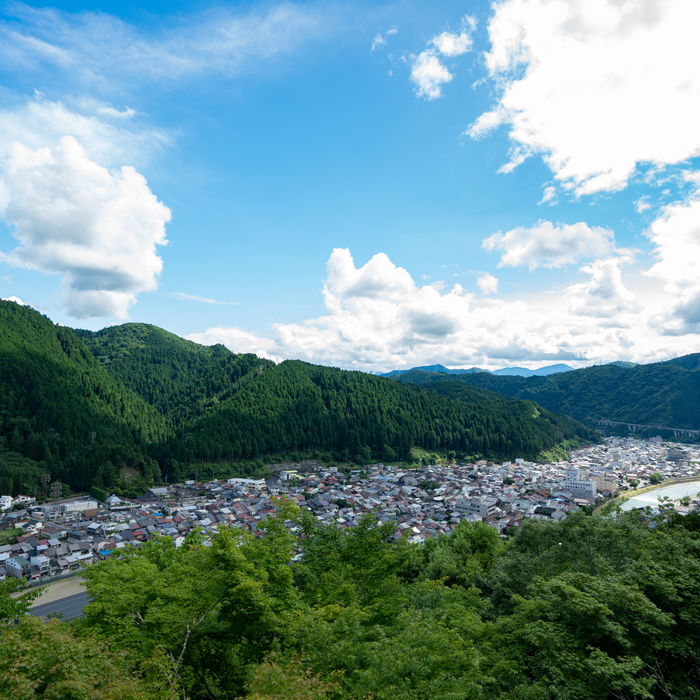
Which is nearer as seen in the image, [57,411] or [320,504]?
[320,504]

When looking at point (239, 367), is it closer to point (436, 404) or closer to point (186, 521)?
point (436, 404)

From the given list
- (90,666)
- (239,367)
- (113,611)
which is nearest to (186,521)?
(113,611)

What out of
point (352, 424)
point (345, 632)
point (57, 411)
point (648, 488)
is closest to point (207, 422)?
point (57, 411)

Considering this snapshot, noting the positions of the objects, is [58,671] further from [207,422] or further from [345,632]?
[207,422]

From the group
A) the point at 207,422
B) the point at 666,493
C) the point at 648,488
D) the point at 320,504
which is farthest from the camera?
the point at 207,422

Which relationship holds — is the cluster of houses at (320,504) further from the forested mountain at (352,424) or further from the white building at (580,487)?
the forested mountain at (352,424)

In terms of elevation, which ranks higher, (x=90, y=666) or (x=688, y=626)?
(x=90, y=666)
